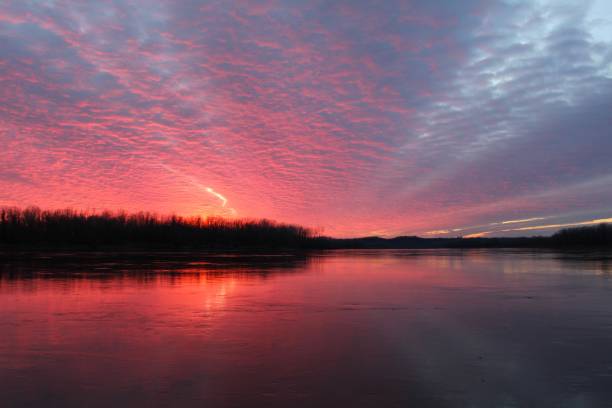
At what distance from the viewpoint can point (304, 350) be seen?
8633 millimetres

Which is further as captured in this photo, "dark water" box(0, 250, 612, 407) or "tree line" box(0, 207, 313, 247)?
"tree line" box(0, 207, 313, 247)

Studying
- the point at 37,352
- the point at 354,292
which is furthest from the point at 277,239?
the point at 37,352

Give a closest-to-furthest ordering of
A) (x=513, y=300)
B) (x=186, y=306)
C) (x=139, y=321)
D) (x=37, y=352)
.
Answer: (x=37, y=352)
(x=139, y=321)
(x=186, y=306)
(x=513, y=300)

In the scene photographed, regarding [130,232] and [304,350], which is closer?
[304,350]

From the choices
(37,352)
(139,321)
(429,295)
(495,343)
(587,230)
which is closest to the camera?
(37,352)

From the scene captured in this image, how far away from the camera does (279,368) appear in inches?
291

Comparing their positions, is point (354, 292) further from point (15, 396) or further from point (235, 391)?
point (15, 396)

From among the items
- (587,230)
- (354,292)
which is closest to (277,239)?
(587,230)

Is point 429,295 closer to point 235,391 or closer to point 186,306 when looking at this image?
point 186,306

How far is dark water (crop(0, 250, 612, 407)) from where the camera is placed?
620 cm

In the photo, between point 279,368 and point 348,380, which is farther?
point 279,368

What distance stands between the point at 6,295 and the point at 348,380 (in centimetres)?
1468

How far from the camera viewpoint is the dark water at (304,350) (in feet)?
20.3

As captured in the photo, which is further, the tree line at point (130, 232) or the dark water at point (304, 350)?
the tree line at point (130, 232)
